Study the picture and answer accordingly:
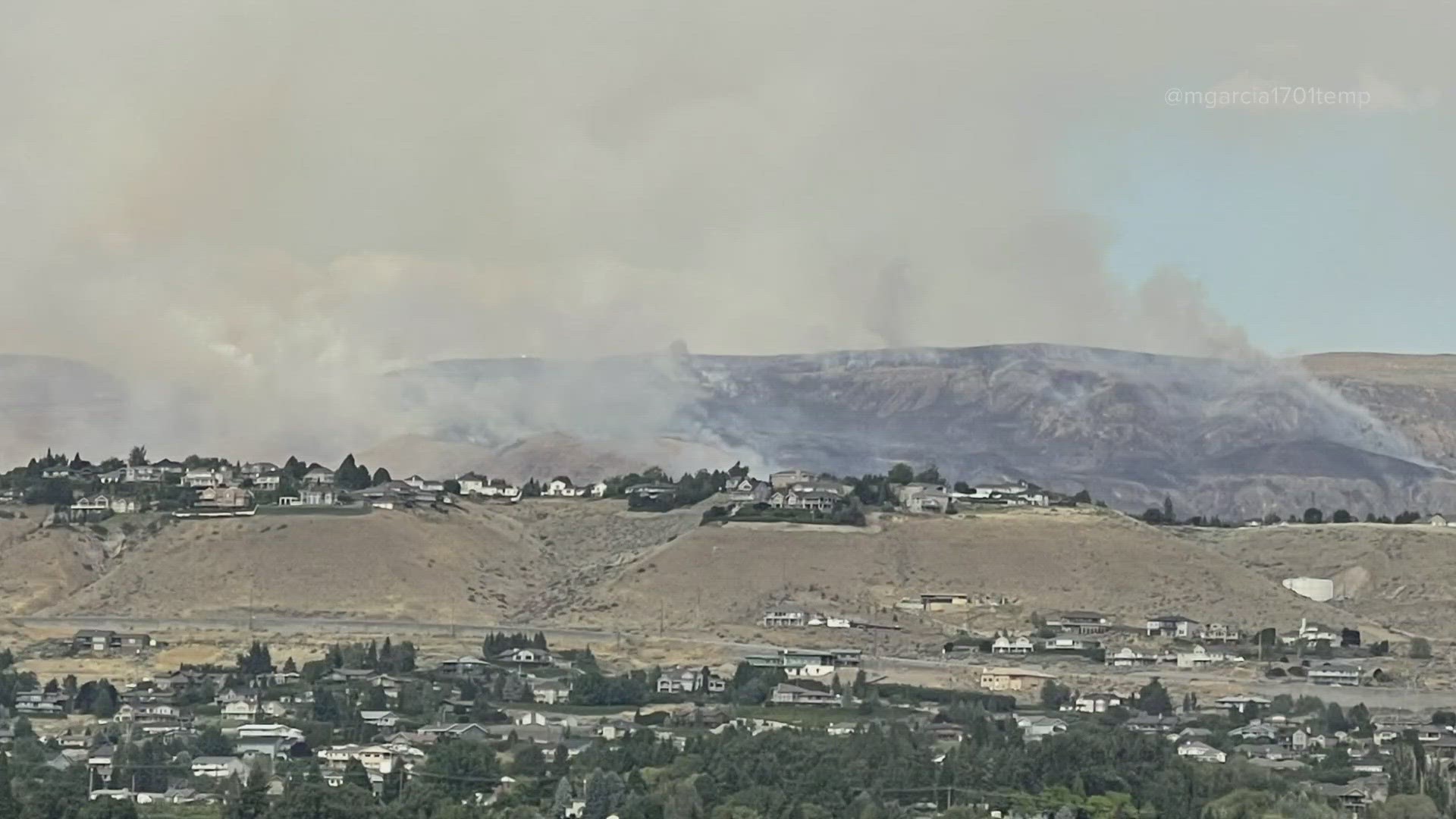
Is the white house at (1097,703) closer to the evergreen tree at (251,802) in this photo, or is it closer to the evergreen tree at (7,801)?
the evergreen tree at (251,802)

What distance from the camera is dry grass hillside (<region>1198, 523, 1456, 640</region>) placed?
174750 mm

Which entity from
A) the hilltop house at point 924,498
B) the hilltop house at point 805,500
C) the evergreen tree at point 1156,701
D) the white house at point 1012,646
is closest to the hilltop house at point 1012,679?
the white house at point 1012,646

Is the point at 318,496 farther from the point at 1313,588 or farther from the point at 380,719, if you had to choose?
the point at 380,719

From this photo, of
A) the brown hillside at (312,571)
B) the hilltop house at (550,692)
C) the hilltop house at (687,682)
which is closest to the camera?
the hilltop house at (550,692)

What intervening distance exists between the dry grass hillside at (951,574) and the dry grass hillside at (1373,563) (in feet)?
14.1

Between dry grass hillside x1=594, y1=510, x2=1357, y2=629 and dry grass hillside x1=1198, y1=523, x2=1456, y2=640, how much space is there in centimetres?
429

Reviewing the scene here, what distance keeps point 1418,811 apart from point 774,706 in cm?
3369

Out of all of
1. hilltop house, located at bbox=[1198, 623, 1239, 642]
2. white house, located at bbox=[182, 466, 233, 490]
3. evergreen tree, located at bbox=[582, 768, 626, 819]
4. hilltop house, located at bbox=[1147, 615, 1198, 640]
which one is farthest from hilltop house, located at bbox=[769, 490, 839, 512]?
evergreen tree, located at bbox=[582, 768, 626, 819]

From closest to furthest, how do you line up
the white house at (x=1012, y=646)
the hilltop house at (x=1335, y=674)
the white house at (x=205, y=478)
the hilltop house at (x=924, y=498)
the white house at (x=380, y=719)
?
the white house at (x=380, y=719) < the hilltop house at (x=1335, y=674) < the white house at (x=1012, y=646) < the hilltop house at (x=924, y=498) < the white house at (x=205, y=478)

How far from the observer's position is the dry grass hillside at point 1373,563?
175 metres

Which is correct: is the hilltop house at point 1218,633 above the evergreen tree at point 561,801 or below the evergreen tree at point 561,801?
above

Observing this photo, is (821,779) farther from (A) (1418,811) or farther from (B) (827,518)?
(B) (827,518)

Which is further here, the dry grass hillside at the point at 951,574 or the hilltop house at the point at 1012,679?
the dry grass hillside at the point at 951,574

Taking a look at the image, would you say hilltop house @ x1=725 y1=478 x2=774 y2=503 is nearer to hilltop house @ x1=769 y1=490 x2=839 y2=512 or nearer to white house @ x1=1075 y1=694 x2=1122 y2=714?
hilltop house @ x1=769 y1=490 x2=839 y2=512
